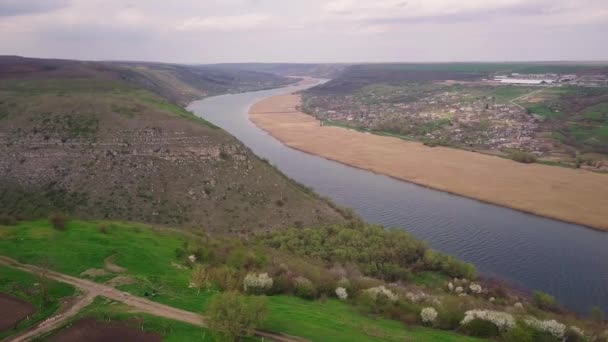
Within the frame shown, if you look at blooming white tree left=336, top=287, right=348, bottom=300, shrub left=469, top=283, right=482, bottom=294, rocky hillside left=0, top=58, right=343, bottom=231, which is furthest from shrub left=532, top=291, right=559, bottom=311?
rocky hillside left=0, top=58, right=343, bottom=231

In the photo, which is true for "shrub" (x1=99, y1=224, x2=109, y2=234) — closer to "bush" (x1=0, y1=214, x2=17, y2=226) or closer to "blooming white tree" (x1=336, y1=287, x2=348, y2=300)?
"bush" (x1=0, y1=214, x2=17, y2=226)

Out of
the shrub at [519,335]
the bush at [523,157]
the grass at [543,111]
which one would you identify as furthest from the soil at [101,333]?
the grass at [543,111]

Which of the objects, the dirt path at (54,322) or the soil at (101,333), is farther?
the soil at (101,333)

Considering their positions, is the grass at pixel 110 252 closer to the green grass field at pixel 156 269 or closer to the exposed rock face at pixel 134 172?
the green grass field at pixel 156 269

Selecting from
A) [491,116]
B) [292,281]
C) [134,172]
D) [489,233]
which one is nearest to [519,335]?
[292,281]

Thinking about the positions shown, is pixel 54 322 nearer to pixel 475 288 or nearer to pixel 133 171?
pixel 475 288
